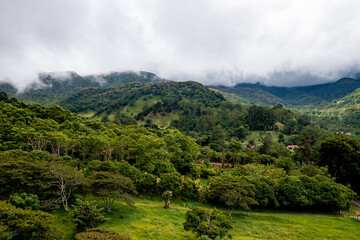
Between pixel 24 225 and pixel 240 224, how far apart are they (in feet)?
83.0

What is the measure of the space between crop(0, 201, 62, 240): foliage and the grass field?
4469mm

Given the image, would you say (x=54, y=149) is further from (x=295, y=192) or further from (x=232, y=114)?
(x=232, y=114)

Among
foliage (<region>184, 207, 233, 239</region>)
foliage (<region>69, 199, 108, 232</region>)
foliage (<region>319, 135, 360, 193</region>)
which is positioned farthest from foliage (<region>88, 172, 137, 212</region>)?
foliage (<region>319, 135, 360, 193</region>)

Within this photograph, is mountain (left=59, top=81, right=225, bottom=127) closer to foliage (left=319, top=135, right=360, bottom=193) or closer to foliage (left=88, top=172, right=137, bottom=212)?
foliage (left=319, top=135, right=360, bottom=193)

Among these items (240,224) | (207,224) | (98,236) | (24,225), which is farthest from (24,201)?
(240,224)

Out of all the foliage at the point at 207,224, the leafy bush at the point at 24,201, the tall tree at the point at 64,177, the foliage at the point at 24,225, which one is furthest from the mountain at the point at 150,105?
the foliage at the point at 24,225

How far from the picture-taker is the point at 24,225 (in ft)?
39.5

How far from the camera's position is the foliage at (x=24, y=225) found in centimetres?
1203

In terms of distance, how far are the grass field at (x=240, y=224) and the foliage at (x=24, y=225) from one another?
14.7 ft

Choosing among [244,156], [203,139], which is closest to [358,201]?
[244,156]

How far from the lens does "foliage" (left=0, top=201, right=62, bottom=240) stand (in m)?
12.0

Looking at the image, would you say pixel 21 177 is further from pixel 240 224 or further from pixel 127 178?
pixel 240 224

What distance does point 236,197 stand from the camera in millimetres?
24734

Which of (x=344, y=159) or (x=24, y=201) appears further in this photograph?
(x=344, y=159)
